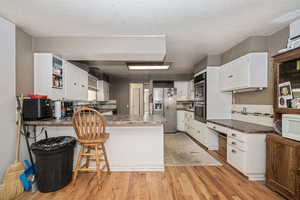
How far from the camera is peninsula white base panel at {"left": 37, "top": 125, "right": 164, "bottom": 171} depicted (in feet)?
8.25

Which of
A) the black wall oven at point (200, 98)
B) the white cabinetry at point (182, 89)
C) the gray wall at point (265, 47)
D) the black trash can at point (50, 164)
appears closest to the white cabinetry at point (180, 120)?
the white cabinetry at point (182, 89)

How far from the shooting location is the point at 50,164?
6.33 feet

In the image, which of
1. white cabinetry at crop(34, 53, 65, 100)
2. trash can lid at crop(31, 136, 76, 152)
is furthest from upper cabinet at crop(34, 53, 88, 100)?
trash can lid at crop(31, 136, 76, 152)

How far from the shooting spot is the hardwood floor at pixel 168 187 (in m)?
1.86

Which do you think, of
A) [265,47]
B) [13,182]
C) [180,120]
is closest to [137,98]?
[180,120]

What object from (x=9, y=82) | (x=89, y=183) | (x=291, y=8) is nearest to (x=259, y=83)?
(x=291, y=8)

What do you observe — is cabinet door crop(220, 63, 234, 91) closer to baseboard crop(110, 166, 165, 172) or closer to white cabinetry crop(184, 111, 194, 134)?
white cabinetry crop(184, 111, 194, 134)

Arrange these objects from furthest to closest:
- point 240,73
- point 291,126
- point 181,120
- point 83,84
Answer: point 181,120 → point 83,84 → point 240,73 → point 291,126

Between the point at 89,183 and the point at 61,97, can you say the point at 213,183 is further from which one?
the point at 61,97

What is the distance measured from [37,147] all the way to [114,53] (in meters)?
1.79

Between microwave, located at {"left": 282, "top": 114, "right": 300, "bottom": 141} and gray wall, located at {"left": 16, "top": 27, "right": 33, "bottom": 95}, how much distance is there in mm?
3760

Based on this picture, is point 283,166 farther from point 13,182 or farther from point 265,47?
point 13,182

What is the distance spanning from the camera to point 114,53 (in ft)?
8.36

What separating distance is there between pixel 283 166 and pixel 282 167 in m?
0.02
